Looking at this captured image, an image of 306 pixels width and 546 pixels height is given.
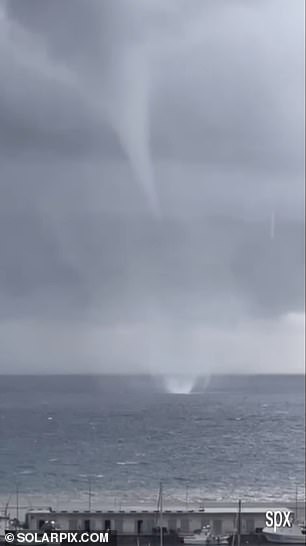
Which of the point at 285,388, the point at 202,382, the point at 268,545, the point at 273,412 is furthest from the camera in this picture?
the point at 285,388

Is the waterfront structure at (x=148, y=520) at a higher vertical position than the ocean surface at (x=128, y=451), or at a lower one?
lower

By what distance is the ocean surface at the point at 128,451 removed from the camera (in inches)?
290

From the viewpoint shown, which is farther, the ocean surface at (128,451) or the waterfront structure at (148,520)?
the ocean surface at (128,451)

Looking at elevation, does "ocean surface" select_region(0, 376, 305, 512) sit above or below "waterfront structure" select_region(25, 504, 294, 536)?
above

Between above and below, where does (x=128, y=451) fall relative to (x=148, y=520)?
above

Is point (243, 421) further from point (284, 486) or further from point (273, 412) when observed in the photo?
point (284, 486)

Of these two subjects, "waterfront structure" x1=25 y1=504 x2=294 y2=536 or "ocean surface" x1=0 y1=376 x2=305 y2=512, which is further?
"ocean surface" x1=0 y1=376 x2=305 y2=512

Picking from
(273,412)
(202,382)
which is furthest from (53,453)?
(273,412)

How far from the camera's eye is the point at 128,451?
13242 mm

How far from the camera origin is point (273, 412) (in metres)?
27.2

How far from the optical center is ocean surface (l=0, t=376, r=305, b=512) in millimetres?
7359

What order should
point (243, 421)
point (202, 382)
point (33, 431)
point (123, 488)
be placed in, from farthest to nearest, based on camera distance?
1. point (243, 421)
2. point (202, 382)
3. point (33, 431)
4. point (123, 488)

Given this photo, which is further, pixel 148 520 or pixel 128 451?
pixel 128 451

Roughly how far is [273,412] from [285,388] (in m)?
A: 16.0
